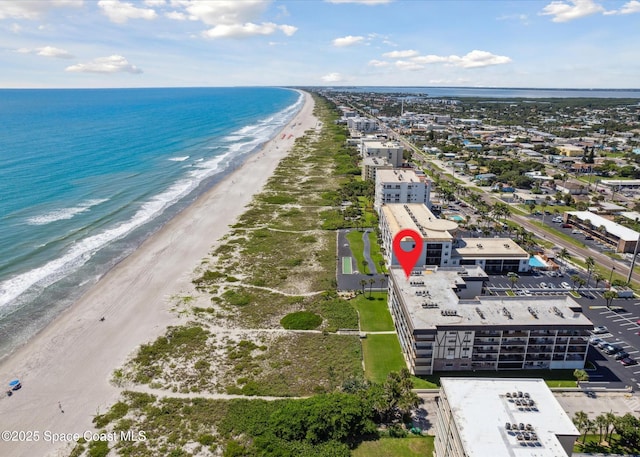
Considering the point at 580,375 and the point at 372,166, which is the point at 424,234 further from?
the point at 372,166

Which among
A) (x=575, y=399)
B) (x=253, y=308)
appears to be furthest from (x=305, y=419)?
(x=575, y=399)

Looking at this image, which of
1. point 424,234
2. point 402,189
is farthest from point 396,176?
point 424,234

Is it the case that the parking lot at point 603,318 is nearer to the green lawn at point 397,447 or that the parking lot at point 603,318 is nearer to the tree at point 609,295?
the tree at point 609,295

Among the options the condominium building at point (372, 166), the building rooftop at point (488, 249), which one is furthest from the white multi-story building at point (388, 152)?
the building rooftop at point (488, 249)

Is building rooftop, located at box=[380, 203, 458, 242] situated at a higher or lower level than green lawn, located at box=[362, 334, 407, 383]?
higher

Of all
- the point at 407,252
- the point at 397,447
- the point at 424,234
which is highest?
the point at 424,234

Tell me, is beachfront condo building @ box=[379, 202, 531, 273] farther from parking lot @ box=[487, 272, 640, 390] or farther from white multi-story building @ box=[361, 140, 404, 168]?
white multi-story building @ box=[361, 140, 404, 168]

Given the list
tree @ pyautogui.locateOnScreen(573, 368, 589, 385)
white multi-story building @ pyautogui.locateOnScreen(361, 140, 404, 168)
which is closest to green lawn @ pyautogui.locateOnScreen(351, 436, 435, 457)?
tree @ pyautogui.locateOnScreen(573, 368, 589, 385)
